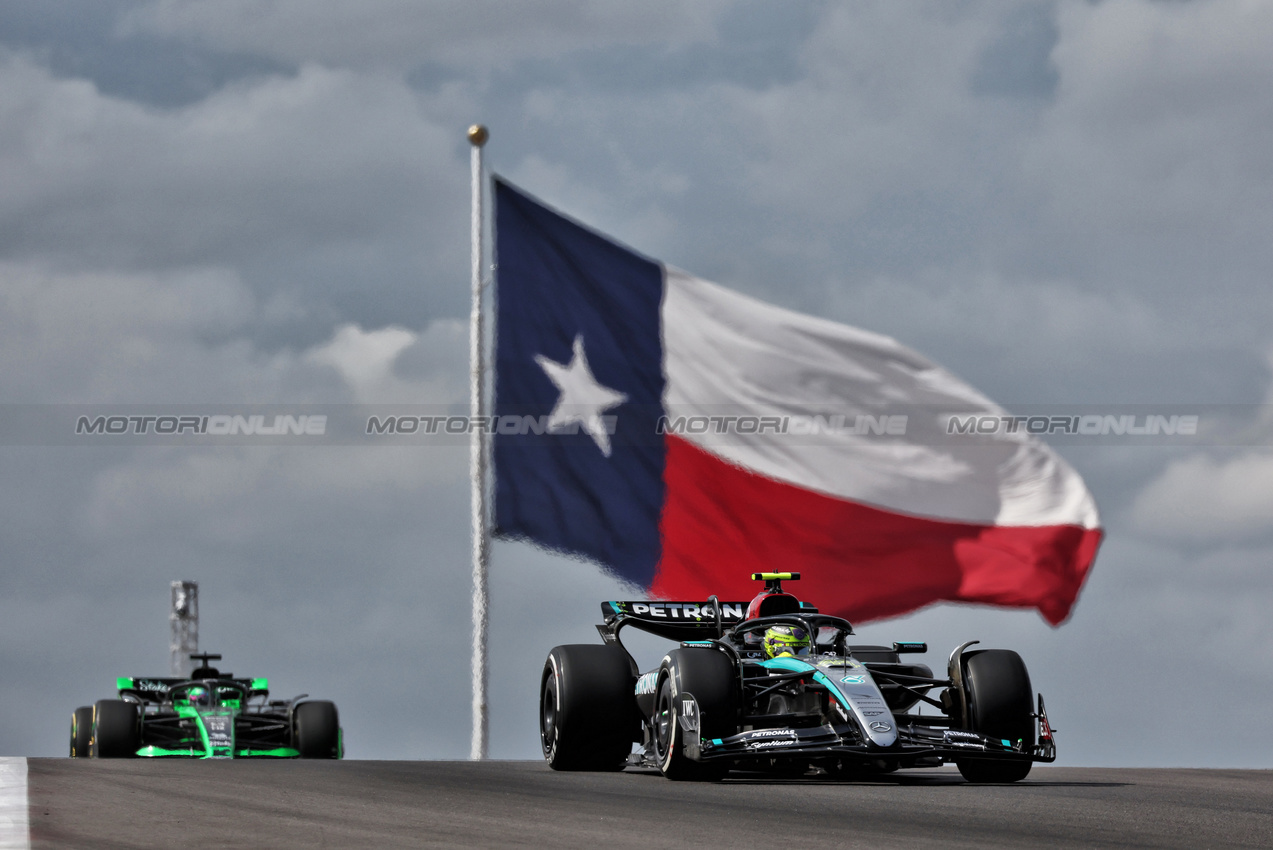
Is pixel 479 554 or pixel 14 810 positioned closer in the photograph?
pixel 14 810

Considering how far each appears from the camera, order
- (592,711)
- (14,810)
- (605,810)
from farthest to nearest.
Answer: (592,711) → (605,810) → (14,810)

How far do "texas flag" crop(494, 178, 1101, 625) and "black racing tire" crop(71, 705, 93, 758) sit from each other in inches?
350

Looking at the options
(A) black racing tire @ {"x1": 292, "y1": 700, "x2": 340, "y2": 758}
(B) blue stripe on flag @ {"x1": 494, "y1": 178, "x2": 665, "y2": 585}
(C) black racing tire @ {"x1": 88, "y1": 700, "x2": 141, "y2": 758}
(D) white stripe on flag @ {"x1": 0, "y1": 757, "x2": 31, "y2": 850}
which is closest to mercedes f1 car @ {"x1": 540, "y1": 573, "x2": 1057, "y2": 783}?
(B) blue stripe on flag @ {"x1": 494, "y1": 178, "x2": 665, "y2": 585}

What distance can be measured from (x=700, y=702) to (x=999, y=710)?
293cm

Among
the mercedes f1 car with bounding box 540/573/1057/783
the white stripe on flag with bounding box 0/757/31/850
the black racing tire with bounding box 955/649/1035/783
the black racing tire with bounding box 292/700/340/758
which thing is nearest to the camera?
the white stripe on flag with bounding box 0/757/31/850

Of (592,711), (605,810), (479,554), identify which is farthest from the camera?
(479,554)

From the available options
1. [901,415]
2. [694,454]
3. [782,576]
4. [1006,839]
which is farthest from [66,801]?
[901,415]

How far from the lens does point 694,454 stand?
21984 millimetres

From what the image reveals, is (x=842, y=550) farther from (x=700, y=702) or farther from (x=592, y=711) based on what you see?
(x=700, y=702)

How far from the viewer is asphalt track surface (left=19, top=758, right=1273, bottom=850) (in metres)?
8.98

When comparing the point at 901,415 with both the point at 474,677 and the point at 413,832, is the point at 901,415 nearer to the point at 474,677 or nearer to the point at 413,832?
the point at 474,677

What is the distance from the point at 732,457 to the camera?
2222 centimetres

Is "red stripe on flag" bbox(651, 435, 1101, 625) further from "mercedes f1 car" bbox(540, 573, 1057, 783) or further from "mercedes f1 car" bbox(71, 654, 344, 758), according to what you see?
"mercedes f1 car" bbox(71, 654, 344, 758)

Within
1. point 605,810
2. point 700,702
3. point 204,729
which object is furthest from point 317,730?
point 605,810
